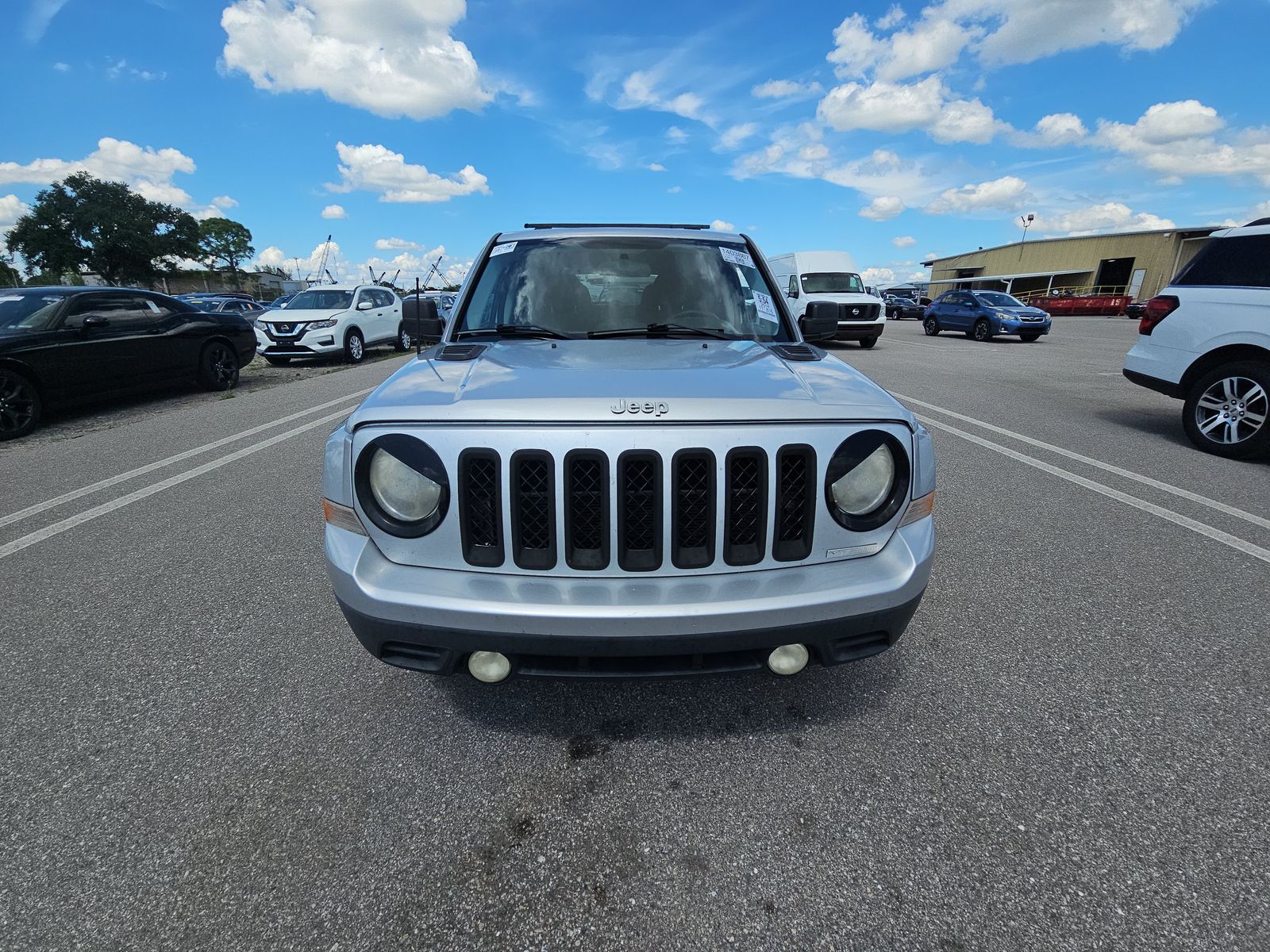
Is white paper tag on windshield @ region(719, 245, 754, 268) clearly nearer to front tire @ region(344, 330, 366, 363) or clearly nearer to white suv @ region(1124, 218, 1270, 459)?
white suv @ region(1124, 218, 1270, 459)

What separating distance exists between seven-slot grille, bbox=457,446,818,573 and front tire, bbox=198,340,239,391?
376 inches

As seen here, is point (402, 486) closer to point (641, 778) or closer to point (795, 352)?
point (641, 778)

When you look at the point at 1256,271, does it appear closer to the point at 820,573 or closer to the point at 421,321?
the point at 820,573

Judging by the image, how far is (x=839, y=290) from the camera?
17.8m

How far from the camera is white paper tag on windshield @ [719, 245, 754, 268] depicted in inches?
125

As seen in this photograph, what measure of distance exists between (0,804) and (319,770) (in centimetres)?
85

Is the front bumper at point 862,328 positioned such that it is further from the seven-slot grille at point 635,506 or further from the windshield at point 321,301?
the seven-slot grille at point 635,506

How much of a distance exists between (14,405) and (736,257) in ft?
25.2

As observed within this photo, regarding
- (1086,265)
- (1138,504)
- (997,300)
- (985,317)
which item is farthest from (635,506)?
(1086,265)

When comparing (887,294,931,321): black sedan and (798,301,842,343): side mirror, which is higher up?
(798,301,842,343): side mirror

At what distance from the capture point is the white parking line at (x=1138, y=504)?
3547mm

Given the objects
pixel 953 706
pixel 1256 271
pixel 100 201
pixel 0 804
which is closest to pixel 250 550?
pixel 0 804

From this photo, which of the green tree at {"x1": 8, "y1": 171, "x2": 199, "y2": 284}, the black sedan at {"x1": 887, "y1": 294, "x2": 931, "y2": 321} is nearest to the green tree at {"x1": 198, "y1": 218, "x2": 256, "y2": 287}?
the green tree at {"x1": 8, "y1": 171, "x2": 199, "y2": 284}

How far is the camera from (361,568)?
1755 millimetres
